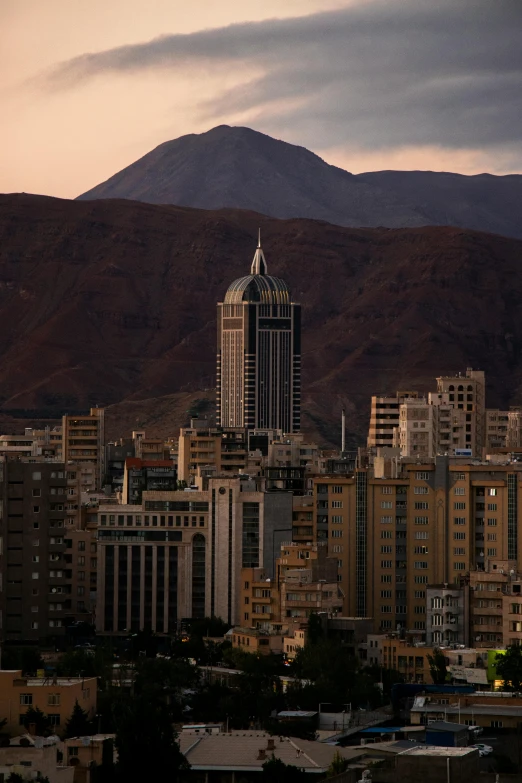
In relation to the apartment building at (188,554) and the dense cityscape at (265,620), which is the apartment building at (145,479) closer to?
the dense cityscape at (265,620)

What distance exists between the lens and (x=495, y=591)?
99.0 metres

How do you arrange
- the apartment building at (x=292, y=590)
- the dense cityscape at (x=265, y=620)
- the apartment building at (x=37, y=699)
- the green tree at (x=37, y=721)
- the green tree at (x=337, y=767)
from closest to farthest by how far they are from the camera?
the green tree at (x=337, y=767), the dense cityscape at (x=265, y=620), the green tree at (x=37, y=721), the apartment building at (x=37, y=699), the apartment building at (x=292, y=590)

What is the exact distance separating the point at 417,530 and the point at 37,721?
126ft

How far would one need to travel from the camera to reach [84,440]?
181m

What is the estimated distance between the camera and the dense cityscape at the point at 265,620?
7194 cm

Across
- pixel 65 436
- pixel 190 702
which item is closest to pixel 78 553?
pixel 190 702

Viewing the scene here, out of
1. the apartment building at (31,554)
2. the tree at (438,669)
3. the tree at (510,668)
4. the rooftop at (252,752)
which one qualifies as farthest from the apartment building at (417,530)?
the rooftop at (252,752)

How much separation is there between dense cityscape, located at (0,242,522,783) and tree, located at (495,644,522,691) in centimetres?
8

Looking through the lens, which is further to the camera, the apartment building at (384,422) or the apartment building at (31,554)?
the apartment building at (384,422)

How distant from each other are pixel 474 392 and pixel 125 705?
127 metres

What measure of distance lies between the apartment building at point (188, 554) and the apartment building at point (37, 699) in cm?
3283

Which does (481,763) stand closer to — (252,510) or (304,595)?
(304,595)

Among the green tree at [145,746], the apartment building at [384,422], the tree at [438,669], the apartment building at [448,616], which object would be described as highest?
the apartment building at [384,422]

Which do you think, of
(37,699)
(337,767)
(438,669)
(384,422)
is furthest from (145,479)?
(337,767)
